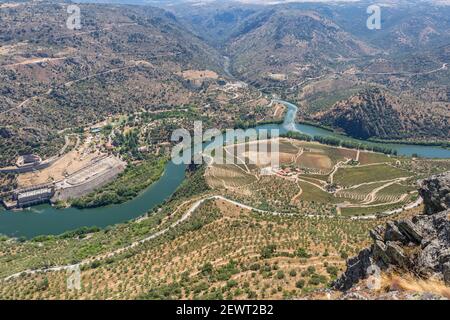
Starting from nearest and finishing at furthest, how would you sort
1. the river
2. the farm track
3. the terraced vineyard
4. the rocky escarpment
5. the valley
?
the rocky escarpment
the valley
the farm track
the terraced vineyard
the river

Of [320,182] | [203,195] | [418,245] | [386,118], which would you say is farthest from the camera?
[386,118]

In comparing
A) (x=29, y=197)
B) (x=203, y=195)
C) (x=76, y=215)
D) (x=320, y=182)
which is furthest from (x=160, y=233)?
(x=320, y=182)

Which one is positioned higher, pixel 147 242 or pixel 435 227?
pixel 435 227

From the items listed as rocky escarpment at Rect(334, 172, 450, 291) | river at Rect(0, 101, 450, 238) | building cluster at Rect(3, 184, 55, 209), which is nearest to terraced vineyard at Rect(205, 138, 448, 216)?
river at Rect(0, 101, 450, 238)

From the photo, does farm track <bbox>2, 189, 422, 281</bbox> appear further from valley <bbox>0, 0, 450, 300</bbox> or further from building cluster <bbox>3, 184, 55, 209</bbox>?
building cluster <bbox>3, 184, 55, 209</bbox>

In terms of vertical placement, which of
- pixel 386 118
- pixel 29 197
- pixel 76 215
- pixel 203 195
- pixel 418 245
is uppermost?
pixel 418 245

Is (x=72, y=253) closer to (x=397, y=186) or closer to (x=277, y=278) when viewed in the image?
(x=277, y=278)

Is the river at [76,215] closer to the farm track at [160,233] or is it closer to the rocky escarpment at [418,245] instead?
the farm track at [160,233]

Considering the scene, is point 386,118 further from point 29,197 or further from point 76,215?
point 29,197
